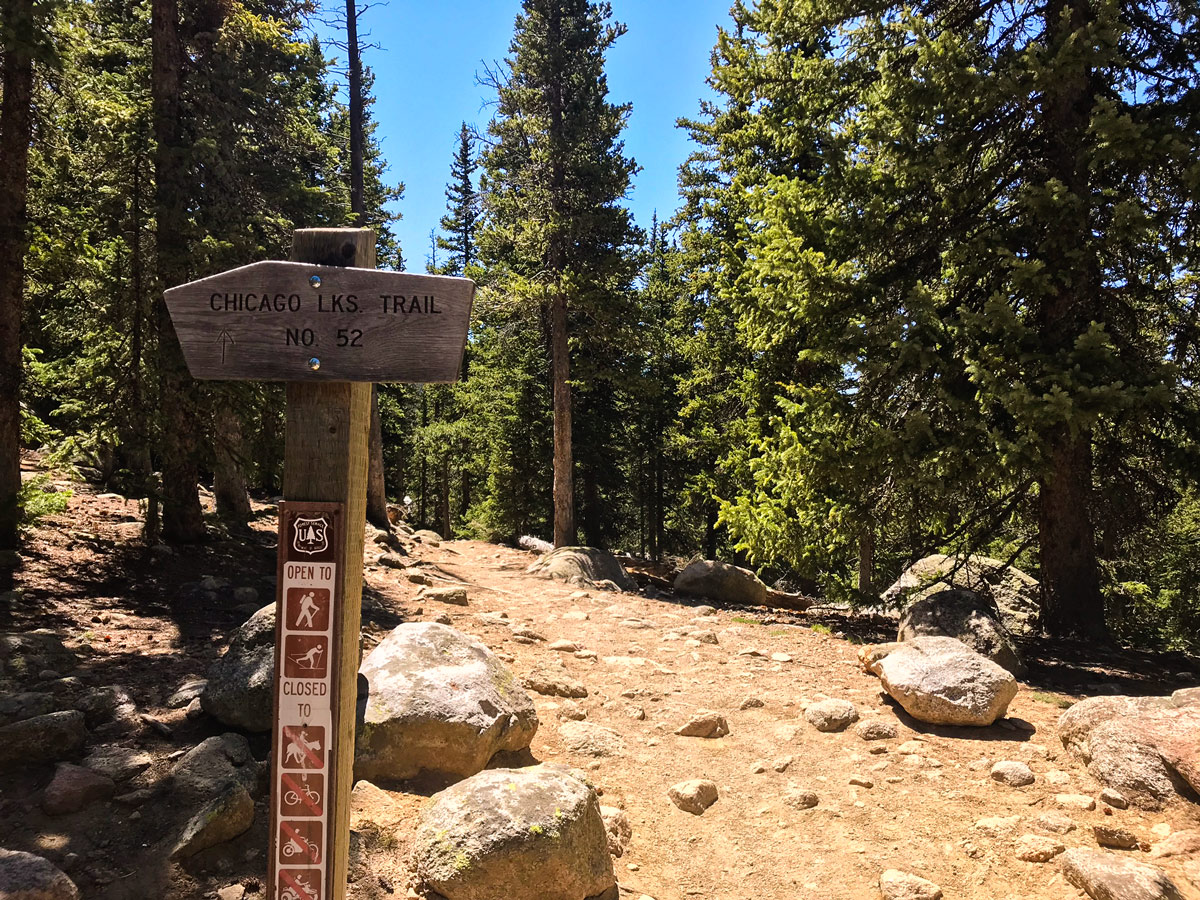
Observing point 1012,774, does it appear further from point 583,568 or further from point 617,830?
point 583,568

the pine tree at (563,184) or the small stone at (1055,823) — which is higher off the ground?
the pine tree at (563,184)

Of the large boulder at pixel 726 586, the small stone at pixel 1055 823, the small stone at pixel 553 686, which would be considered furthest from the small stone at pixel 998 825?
the large boulder at pixel 726 586

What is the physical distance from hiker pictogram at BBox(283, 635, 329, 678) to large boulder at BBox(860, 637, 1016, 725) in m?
5.21

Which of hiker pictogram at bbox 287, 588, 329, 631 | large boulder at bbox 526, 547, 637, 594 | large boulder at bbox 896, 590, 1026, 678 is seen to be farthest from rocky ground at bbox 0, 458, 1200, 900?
large boulder at bbox 526, 547, 637, 594

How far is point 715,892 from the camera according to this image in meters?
4.33

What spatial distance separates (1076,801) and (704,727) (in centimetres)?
270

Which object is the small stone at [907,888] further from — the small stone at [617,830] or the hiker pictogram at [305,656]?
the hiker pictogram at [305,656]

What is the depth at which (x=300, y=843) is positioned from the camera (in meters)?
2.81

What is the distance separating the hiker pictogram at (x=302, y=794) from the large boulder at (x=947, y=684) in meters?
5.12

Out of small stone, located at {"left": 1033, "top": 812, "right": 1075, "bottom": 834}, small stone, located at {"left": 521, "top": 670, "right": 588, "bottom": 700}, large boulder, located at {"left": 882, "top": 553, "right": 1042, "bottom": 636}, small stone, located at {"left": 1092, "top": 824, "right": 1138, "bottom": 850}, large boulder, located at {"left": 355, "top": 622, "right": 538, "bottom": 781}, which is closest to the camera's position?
small stone, located at {"left": 1092, "top": 824, "right": 1138, "bottom": 850}

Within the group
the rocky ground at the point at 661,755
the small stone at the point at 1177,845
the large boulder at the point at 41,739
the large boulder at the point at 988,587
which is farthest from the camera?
the large boulder at the point at 988,587

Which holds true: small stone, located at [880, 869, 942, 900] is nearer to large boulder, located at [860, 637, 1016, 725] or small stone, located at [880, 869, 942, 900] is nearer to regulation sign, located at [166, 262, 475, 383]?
large boulder, located at [860, 637, 1016, 725]

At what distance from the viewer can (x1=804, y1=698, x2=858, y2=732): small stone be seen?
6.32 metres

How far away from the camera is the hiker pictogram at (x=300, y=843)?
281cm
